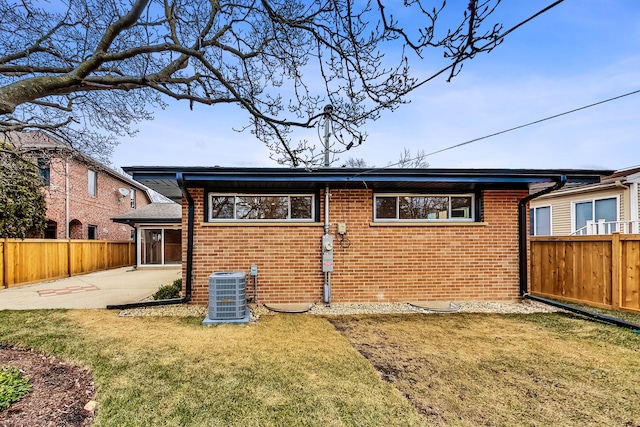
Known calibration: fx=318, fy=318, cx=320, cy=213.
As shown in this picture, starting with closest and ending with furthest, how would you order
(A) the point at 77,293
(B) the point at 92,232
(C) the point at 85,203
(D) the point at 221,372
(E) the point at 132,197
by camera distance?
(D) the point at 221,372 → (A) the point at 77,293 → (C) the point at 85,203 → (B) the point at 92,232 → (E) the point at 132,197

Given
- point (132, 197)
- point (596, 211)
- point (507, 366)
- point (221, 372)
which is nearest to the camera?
point (221, 372)

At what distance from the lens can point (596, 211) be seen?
37.8 feet

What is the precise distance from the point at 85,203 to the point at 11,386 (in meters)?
16.1

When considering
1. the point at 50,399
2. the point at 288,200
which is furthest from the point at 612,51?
the point at 50,399

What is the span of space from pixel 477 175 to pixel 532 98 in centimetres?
415

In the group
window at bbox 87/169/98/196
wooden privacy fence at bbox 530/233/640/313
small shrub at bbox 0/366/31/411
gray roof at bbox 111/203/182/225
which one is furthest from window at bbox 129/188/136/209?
wooden privacy fence at bbox 530/233/640/313

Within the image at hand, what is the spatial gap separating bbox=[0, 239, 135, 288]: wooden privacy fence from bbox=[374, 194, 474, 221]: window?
36.6 ft

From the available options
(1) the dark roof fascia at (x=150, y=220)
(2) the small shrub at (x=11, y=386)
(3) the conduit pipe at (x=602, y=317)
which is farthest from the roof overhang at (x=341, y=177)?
(1) the dark roof fascia at (x=150, y=220)

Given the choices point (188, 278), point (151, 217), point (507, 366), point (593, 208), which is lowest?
point (507, 366)

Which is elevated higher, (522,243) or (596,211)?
(596,211)

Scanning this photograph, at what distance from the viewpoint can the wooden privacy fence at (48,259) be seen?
9742 mm

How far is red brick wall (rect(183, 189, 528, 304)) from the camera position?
6.78m

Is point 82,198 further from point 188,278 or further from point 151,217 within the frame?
point 188,278

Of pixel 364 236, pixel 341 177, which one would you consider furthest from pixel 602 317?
pixel 341 177
